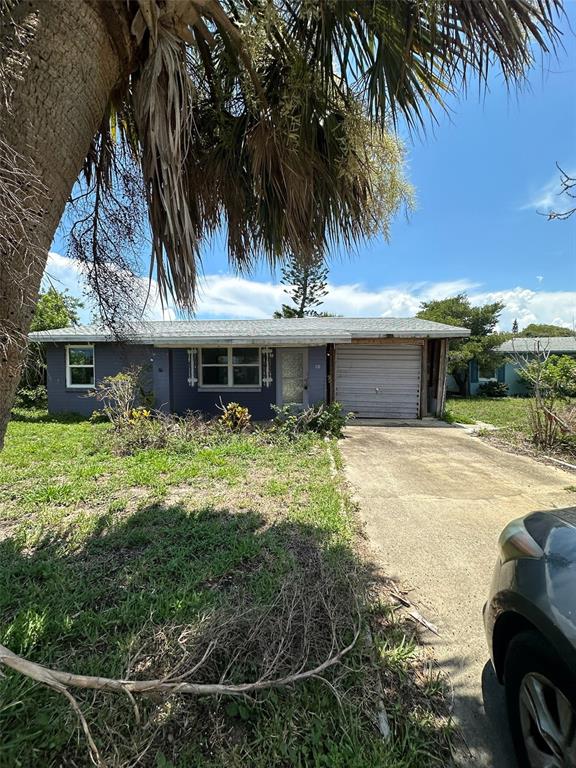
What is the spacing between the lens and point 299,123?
3096mm

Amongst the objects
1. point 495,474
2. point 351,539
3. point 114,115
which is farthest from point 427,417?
point 114,115

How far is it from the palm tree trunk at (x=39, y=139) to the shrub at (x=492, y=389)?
23556mm

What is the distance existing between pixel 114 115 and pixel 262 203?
4.57 ft

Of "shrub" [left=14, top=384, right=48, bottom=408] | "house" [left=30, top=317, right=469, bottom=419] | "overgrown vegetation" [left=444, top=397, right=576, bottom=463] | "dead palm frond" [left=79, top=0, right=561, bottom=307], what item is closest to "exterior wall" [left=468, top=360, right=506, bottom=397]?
"overgrown vegetation" [left=444, top=397, right=576, bottom=463]

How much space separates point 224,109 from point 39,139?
2065mm

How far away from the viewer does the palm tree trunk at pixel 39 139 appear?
1615 millimetres

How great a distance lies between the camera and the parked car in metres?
1.44

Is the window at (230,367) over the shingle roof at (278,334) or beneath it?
beneath

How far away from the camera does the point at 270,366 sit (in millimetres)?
11867

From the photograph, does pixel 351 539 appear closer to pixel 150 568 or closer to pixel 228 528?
pixel 228 528

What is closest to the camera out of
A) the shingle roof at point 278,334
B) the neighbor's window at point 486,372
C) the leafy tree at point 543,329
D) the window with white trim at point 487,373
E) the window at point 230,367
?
the shingle roof at point 278,334

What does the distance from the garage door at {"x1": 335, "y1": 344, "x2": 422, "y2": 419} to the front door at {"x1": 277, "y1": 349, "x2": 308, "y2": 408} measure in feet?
6.04

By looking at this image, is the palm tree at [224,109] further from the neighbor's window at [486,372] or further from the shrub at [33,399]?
the neighbor's window at [486,372]

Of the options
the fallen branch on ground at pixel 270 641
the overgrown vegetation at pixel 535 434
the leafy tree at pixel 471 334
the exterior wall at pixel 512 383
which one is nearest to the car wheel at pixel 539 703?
the fallen branch on ground at pixel 270 641
